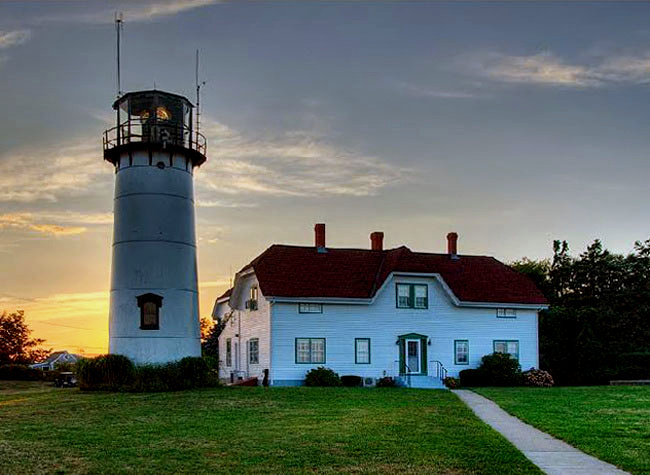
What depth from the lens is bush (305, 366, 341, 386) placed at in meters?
34.1

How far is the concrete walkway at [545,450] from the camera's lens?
12.8 meters

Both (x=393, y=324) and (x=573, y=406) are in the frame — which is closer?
(x=573, y=406)

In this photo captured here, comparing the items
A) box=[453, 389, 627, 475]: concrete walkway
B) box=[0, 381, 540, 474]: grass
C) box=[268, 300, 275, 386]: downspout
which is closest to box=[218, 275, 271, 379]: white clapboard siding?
box=[268, 300, 275, 386]: downspout

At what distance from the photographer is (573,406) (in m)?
23.7

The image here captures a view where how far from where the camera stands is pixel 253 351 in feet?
121

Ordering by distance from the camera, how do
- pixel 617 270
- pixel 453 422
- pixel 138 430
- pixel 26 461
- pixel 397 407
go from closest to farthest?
pixel 26 461
pixel 138 430
pixel 453 422
pixel 397 407
pixel 617 270

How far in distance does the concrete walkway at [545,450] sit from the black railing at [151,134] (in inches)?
697

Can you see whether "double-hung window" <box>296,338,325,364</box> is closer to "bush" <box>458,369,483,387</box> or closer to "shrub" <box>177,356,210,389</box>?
"shrub" <box>177,356,210,389</box>

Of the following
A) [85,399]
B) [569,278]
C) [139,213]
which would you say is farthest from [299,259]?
[569,278]

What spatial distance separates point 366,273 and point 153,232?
979 cm

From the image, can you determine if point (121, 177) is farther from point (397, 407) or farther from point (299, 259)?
point (397, 407)

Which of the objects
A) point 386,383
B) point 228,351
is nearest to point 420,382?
point 386,383

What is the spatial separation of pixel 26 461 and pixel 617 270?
142ft

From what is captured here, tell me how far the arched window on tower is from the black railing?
602 centimetres
